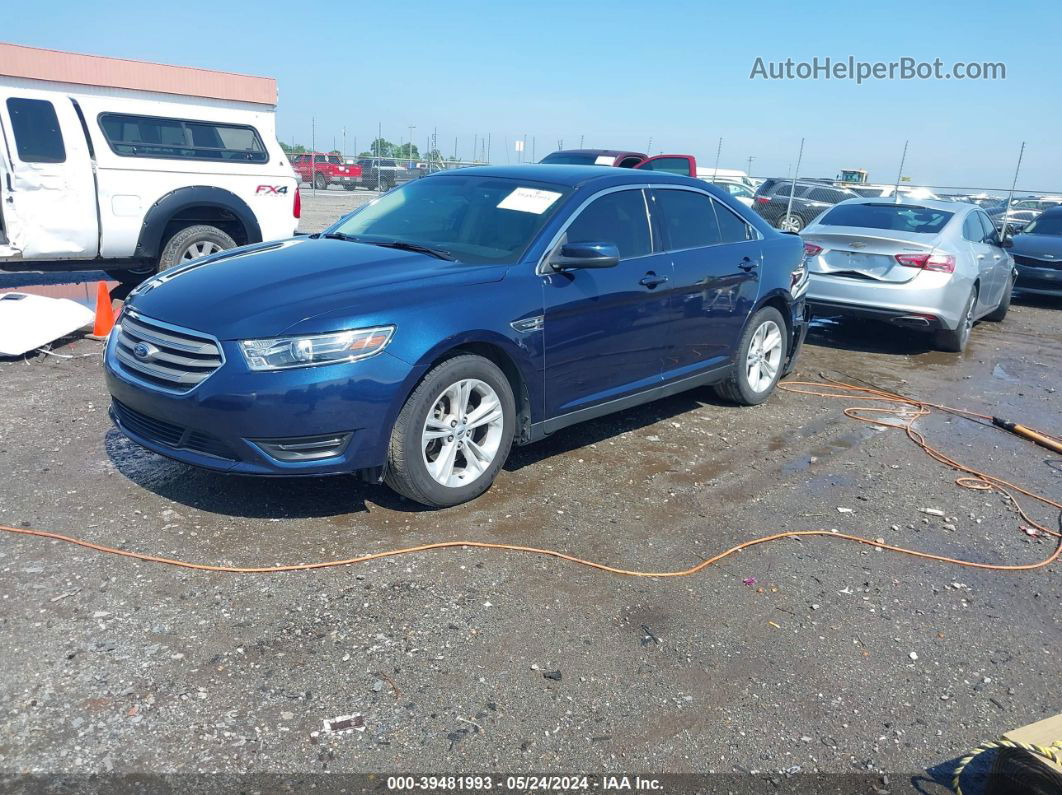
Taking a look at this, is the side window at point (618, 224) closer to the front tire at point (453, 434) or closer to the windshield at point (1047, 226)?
the front tire at point (453, 434)

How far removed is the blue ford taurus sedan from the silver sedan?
9.93 ft

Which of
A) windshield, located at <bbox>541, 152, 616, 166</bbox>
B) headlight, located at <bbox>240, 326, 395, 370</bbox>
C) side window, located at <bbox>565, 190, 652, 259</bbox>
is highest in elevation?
windshield, located at <bbox>541, 152, 616, 166</bbox>

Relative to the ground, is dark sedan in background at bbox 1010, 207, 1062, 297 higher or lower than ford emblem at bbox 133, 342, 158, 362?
higher

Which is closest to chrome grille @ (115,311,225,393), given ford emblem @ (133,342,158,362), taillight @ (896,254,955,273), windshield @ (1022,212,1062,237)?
ford emblem @ (133,342,158,362)

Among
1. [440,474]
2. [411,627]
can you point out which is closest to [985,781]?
[411,627]

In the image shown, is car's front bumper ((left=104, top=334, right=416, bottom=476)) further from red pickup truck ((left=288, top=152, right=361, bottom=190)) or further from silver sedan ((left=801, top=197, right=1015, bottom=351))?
red pickup truck ((left=288, top=152, right=361, bottom=190))

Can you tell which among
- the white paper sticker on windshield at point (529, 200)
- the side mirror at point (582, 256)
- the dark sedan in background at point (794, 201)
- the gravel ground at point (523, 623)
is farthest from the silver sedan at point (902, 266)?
the dark sedan in background at point (794, 201)

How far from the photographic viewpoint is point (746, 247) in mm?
6086

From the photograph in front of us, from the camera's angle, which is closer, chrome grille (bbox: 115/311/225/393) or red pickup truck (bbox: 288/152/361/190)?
chrome grille (bbox: 115/311/225/393)

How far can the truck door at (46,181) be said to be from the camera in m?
7.63

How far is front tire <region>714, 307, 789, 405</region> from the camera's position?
20.4 ft

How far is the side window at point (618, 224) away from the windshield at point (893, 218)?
15.4ft

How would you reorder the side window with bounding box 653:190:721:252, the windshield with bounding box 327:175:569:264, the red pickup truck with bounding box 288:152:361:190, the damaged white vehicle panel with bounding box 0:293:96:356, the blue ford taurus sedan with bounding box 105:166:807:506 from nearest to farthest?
1. the blue ford taurus sedan with bounding box 105:166:807:506
2. the windshield with bounding box 327:175:569:264
3. the side window with bounding box 653:190:721:252
4. the damaged white vehicle panel with bounding box 0:293:96:356
5. the red pickup truck with bounding box 288:152:361:190

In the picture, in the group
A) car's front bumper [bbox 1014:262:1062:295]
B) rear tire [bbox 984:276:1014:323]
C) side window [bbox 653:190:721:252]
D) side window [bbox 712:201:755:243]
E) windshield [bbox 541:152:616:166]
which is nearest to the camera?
side window [bbox 653:190:721:252]
